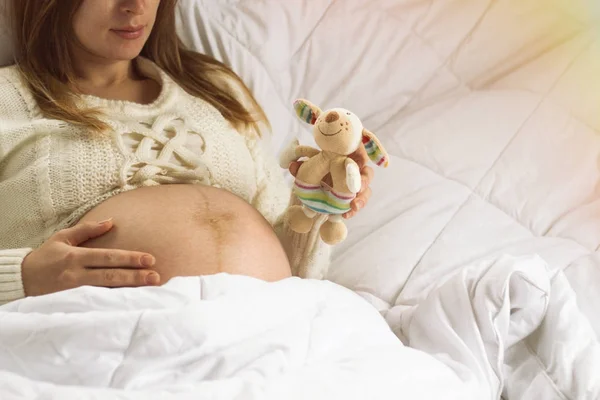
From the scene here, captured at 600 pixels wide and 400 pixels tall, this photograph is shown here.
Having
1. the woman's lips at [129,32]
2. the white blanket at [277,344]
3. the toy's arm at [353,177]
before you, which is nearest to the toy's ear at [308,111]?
the toy's arm at [353,177]

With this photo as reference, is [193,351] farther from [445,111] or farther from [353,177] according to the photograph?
[445,111]

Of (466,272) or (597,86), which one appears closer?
(466,272)

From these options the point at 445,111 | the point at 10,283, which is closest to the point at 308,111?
the point at 10,283

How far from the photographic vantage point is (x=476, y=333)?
3.04 feet

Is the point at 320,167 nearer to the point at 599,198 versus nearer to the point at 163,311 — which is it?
the point at 163,311

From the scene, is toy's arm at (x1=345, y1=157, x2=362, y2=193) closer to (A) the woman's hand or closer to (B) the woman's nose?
(A) the woman's hand

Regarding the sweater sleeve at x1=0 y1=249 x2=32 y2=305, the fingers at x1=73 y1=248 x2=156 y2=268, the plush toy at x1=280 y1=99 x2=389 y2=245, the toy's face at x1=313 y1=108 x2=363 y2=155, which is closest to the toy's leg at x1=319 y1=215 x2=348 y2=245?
the plush toy at x1=280 y1=99 x2=389 y2=245

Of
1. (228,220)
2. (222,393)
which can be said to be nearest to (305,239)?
(228,220)

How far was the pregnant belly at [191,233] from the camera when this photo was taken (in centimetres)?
94

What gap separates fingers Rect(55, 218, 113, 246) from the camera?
949 millimetres

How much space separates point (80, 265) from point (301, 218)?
0.30m

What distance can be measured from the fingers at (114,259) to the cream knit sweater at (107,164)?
0.35 feet

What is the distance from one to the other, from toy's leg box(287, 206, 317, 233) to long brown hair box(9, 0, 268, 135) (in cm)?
27

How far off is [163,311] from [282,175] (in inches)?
22.4
